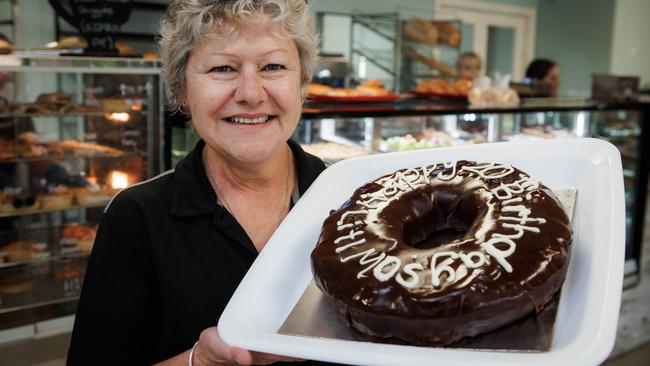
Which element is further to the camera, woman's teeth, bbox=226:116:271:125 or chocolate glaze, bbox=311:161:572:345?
woman's teeth, bbox=226:116:271:125

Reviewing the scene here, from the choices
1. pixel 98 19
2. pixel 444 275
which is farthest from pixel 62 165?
pixel 444 275

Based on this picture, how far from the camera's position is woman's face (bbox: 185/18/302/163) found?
4.09 feet

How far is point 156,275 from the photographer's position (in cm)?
135

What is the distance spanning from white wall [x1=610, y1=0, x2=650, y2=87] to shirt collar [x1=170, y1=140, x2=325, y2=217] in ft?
29.3

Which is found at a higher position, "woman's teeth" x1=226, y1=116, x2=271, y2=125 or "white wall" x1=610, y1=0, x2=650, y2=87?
"white wall" x1=610, y1=0, x2=650, y2=87

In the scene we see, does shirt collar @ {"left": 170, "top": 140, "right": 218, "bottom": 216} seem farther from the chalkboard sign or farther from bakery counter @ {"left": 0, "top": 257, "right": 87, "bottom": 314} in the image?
bakery counter @ {"left": 0, "top": 257, "right": 87, "bottom": 314}

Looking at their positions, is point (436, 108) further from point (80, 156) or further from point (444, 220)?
point (444, 220)

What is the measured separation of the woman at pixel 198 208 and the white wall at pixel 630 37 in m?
9.13

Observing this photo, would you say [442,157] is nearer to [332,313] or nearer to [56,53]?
[332,313]

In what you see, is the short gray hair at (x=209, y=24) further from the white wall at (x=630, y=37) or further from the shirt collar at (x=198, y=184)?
the white wall at (x=630, y=37)

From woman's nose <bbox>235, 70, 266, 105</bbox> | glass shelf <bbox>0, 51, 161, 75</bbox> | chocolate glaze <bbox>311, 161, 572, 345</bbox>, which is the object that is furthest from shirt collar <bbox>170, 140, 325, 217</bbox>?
glass shelf <bbox>0, 51, 161, 75</bbox>

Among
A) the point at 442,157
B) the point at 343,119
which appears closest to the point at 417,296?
the point at 442,157

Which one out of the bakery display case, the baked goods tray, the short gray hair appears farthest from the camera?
the bakery display case

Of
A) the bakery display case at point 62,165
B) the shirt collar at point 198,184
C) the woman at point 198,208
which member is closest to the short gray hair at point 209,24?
the woman at point 198,208
